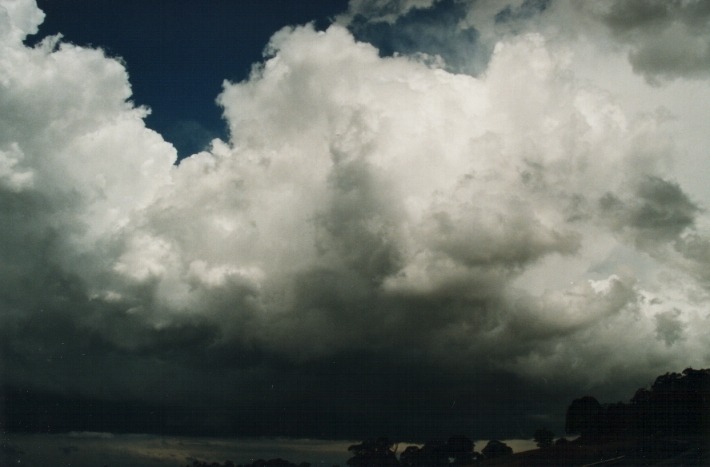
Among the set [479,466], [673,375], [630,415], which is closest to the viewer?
[479,466]

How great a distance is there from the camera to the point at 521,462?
89.7 metres

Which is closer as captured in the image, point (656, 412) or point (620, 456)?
point (620, 456)

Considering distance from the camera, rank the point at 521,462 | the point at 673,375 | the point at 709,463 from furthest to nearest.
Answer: the point at 673,375, the point at 521,462, the point at 709,463

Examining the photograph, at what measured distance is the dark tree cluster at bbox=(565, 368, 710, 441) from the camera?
158m

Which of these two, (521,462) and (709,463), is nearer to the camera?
(709,463)

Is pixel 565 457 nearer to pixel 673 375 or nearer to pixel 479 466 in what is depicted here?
pixel 479 466

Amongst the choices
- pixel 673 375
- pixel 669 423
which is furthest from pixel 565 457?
pixel 673 375

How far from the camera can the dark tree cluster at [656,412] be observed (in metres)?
158

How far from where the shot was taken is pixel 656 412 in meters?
167

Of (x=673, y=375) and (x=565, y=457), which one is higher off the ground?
(x=673, y=375)

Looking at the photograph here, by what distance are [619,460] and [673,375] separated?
12020 centimetres

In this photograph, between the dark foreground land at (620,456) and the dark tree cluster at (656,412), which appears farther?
the dark tree cluster at (656,412)

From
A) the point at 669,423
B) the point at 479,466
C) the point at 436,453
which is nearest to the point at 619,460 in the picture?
the point at 479,466

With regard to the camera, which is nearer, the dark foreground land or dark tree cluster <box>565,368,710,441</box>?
the dark foreground land
